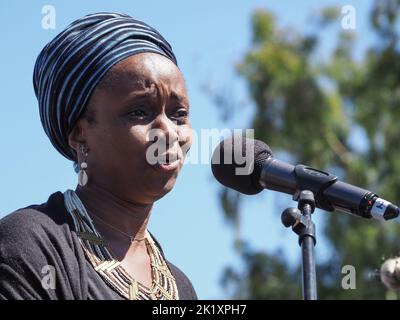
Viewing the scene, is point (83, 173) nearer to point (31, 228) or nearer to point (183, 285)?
point (31, 228)

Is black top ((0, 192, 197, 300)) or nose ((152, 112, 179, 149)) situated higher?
nose ((152, 112, 179, 149))

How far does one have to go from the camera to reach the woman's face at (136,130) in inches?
191

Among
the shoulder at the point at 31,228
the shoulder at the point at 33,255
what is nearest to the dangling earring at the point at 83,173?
the shoulder at the point at 31,228

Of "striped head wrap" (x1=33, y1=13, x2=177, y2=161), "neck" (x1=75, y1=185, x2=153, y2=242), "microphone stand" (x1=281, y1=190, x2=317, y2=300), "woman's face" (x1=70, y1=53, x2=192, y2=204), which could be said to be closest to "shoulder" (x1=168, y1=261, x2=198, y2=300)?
"neck" (x1=75, y1=185, x2=153, y2=242)

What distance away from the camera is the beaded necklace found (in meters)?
4.78

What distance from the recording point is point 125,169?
16.0 feet

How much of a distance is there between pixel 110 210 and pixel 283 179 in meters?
0.81

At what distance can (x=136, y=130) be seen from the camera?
4.83 meters

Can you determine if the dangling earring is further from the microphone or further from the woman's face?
the microphone

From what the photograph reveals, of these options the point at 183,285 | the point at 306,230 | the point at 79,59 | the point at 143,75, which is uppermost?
the point at 79,59

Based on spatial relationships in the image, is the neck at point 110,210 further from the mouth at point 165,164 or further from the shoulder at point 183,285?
the shoulder at point 183,285

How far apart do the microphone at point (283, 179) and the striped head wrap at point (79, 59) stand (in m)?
0.56

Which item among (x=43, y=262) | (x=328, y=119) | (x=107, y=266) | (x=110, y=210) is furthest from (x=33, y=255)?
(x=328, y=119)

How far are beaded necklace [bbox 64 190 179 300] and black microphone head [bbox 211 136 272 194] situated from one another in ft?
1.80
